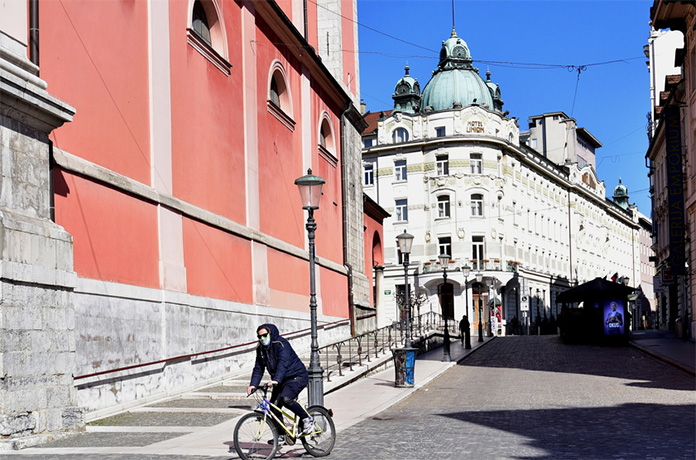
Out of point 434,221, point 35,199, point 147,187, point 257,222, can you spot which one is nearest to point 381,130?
point 434,221

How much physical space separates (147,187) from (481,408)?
771cm

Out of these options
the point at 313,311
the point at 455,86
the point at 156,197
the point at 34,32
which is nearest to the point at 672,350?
the point at 313,311

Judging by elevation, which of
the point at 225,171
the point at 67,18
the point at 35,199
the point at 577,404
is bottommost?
the point at 577,404

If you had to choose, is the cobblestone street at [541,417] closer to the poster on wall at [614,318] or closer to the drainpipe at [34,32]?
the drainpipe at [34,32]

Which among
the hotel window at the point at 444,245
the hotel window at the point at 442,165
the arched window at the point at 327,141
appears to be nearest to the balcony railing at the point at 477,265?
the hotel window at the point at 444,245

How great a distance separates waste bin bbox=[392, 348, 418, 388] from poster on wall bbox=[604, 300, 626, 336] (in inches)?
670

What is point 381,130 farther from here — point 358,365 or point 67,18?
point 67,18

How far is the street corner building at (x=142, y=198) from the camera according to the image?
12.5 metres

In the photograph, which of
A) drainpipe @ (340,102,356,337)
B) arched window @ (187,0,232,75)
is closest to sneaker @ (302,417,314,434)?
arched window @ (187,0,232,75)

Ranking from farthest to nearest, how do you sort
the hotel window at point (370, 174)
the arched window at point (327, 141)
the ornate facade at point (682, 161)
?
the hotel window at point (370, 174)
the ornate facade at point (682, 161)
the arched window at point (327, 141)

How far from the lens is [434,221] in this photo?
221 ft

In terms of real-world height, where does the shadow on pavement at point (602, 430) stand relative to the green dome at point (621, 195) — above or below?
below

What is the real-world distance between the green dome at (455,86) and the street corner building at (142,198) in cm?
3985

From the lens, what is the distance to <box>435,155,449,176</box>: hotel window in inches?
2650
